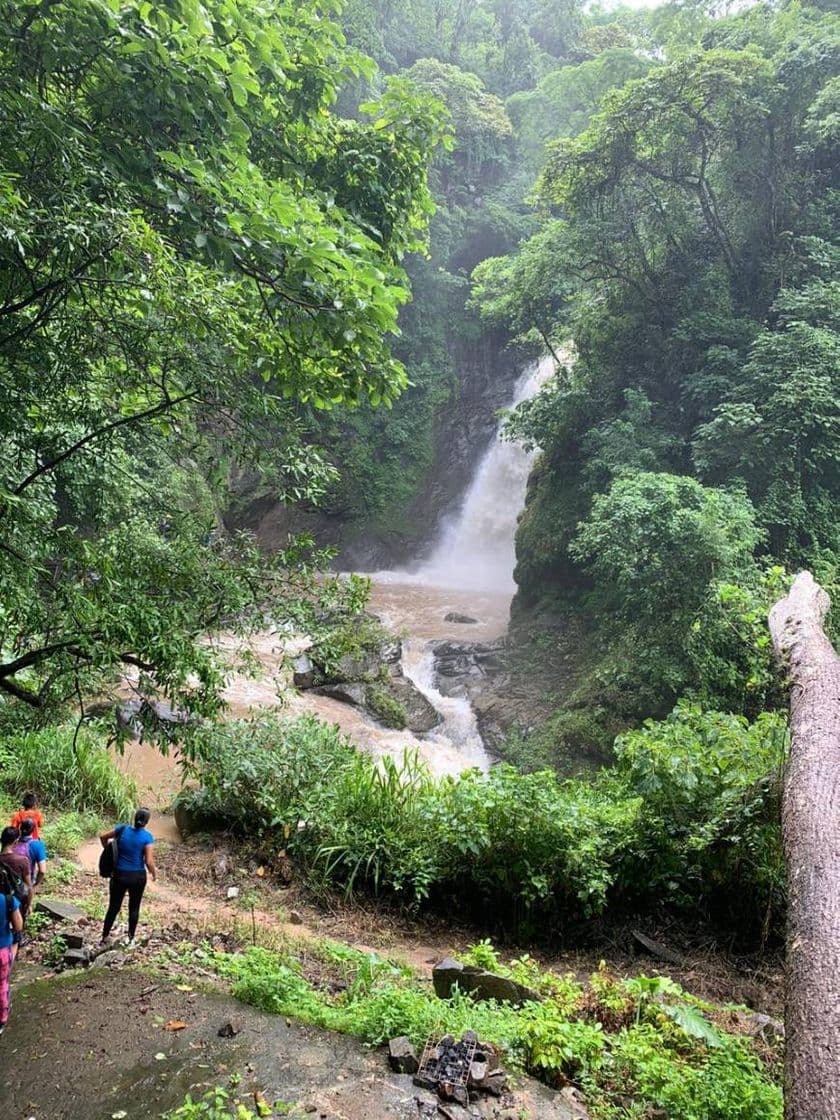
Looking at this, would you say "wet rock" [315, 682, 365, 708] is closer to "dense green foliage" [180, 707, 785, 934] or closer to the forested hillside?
the forested hillside

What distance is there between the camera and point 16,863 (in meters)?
4.08

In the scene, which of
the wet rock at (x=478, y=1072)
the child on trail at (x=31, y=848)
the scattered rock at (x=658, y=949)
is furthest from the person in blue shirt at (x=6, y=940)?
the scattered rock at (x=658, y=949)

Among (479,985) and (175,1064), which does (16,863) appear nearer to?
(175,1064)

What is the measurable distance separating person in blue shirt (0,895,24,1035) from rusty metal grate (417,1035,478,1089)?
229 cm

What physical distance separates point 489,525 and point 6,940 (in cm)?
2125

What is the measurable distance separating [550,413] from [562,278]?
3380mm

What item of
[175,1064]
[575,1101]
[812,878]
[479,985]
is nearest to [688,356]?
[812,878]

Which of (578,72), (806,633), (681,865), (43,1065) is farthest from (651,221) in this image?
(43,1065)

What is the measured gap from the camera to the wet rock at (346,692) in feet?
42.3

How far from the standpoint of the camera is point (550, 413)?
51.4 ft

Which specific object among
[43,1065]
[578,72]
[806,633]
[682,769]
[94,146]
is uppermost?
[578,72]

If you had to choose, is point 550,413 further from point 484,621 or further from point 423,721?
point 423,721

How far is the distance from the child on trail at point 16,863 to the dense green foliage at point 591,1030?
130 centimetres

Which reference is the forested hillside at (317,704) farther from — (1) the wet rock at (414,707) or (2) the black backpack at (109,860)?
(1) the wet rock at (414,707)
